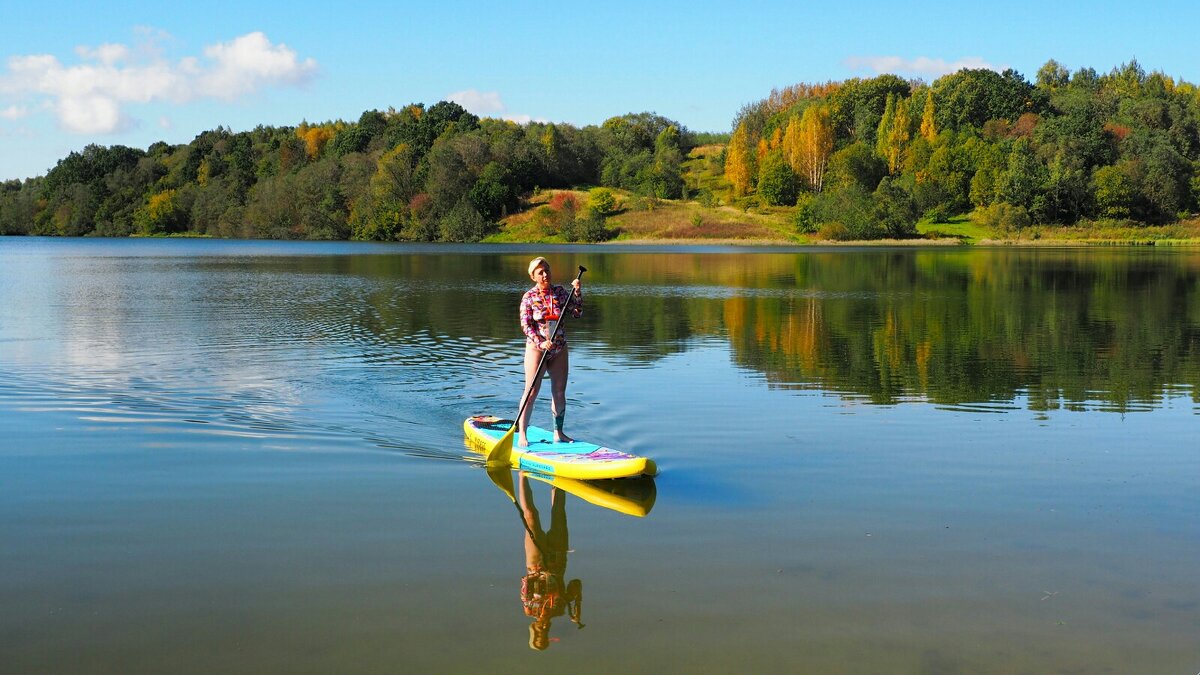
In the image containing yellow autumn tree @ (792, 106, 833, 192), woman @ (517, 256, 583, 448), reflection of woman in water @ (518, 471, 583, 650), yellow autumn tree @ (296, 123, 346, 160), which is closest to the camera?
reflection of woman in water @ (518, 471, 583, 650)

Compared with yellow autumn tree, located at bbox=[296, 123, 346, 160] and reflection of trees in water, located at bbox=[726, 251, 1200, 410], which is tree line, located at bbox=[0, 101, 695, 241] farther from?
reflection of trees in water, located at bbox=[726, 251, 1200, 410]

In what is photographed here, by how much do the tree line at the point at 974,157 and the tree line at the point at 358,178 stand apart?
20.9 m

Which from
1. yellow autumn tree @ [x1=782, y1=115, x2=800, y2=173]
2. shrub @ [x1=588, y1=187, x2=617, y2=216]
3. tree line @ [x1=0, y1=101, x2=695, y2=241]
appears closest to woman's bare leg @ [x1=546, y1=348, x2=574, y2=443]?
tree line @ [x1=0, y1=101, x2=695, y2=241]

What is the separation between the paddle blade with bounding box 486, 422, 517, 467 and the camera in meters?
13.2

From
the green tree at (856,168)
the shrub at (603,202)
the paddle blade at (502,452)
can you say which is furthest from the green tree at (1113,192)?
the paddle blade at (502,452)

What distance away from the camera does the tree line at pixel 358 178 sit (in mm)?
150000

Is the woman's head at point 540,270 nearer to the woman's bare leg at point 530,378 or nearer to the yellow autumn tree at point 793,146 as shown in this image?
the woman's bare leg at point 530,378

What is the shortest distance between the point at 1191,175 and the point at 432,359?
13353 centimetres

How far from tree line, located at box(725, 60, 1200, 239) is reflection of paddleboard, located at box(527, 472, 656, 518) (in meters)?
112

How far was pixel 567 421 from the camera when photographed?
16625 mm

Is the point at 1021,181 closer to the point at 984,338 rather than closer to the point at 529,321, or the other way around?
the point at 984,338

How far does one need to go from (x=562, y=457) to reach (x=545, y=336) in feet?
5.89

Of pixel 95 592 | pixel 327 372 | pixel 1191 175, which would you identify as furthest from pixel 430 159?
pixel 95 592

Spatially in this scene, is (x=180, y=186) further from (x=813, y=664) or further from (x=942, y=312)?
(x=813, y=664)
